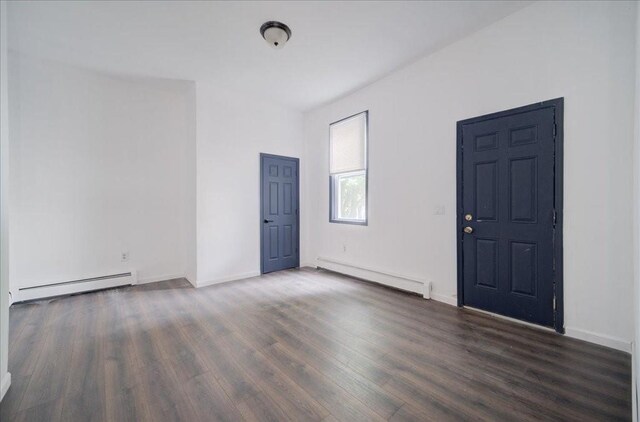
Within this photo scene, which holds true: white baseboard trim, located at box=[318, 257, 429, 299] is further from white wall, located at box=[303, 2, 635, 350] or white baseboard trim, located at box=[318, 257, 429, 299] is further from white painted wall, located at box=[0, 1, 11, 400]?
white painted wall, located at box=[0, 1, 11, 400]

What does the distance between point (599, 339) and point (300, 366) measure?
8.34 feet

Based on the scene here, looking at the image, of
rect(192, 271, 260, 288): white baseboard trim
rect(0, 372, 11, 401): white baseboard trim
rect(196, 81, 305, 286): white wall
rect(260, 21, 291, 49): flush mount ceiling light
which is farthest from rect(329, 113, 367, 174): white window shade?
rect(0, 372, 11, 401): white baseboard trim

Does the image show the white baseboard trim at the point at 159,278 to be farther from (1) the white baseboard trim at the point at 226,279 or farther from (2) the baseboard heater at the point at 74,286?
(1) the white baseboard trim at the point at 226,279

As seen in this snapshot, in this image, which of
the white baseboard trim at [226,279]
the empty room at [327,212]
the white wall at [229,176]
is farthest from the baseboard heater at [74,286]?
the white wall at [229,176]

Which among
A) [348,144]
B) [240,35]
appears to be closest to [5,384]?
[240,35]

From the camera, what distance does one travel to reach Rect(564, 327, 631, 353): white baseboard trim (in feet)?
7.02

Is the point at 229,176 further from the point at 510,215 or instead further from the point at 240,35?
the point at 510,215

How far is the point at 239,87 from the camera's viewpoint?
430 centimetres

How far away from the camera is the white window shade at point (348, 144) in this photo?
14.3ft

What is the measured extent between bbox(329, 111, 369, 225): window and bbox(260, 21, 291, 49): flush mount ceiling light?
1.82 m

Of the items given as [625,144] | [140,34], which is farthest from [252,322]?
[625,144]

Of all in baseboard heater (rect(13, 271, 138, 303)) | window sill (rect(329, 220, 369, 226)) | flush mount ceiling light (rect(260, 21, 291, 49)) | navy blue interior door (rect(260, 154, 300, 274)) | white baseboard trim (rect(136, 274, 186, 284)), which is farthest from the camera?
navy blue interior door (rect(260, 154, 300, 274))

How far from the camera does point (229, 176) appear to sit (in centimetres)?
442

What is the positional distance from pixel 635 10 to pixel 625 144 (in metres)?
1.02
